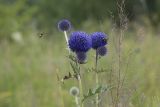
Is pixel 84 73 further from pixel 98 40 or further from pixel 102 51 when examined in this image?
pixel 98 40

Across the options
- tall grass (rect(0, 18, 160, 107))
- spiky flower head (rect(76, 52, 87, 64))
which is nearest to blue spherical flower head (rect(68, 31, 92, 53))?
spiky flower head (rect(76, 52, 87, 64))

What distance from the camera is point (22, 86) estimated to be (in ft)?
16.1

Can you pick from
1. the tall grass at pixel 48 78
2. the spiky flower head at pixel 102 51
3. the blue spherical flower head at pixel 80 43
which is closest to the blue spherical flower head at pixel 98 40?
the blue spherical flower head at pixel 80 43

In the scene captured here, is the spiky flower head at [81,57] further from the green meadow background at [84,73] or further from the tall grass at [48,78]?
the tall grass at [48,78]

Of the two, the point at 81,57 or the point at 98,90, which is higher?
the point at 81,57

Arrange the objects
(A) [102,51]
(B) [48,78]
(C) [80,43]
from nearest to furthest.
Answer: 1. (C) [80,43]
2. (A) [102,51]
3. (B) [48,78]

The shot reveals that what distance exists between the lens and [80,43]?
79.0 inches

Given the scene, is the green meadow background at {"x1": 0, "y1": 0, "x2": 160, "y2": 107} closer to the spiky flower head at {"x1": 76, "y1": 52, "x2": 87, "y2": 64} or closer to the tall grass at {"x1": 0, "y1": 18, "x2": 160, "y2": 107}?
the tall grass at {"x1": 0, "y1": 18, "x2": 160, "y2": 107}

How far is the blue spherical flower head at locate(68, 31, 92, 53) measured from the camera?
2008mm

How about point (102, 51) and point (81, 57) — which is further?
point (102, 51)

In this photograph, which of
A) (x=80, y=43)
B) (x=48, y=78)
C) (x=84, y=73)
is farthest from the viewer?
(x=48, y=78)

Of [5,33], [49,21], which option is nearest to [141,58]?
[5,33]

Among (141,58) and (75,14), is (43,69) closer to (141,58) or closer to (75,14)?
(141,58)

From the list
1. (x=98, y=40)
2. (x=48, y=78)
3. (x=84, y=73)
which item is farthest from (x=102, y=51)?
(x=48, y=78)
